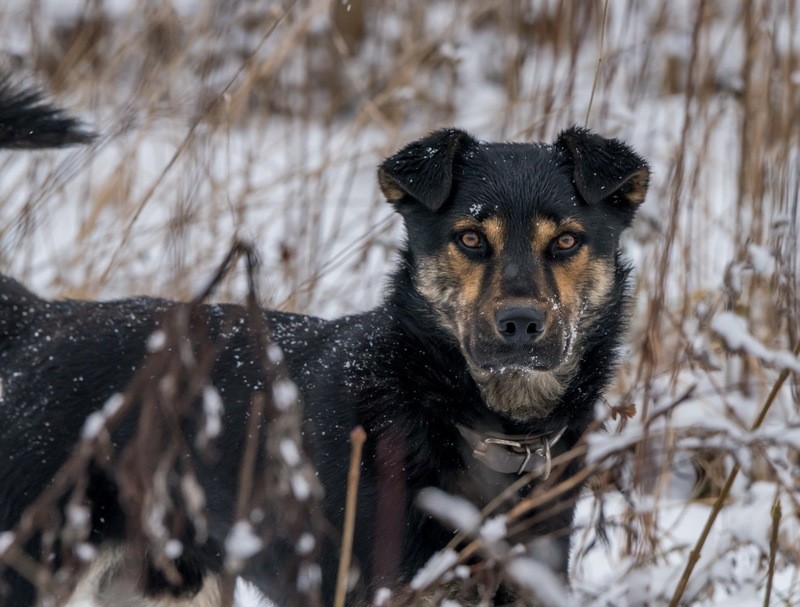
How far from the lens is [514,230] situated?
308 centimetres

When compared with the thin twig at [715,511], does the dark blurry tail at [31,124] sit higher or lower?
higher

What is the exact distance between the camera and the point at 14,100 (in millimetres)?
3334

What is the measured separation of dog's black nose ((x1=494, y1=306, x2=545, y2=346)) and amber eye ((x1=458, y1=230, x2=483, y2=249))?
13.9 inches

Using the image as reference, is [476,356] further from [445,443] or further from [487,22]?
[487,22]

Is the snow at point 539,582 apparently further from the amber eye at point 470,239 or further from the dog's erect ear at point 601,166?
the dog's erect ear at point 601,166

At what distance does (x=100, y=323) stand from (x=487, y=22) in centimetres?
791

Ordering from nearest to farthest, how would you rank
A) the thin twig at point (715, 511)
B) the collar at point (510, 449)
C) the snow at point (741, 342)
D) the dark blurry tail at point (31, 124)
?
the snow at point (741, 342), the thin twig at point (715, 511), the collar at point (510, 449), the dark blurry tail at point (31, 124)

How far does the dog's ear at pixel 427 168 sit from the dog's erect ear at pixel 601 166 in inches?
15.2

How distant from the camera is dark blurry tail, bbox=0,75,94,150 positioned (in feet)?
10.9

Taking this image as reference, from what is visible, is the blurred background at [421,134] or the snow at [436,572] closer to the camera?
the snow at [436,572]

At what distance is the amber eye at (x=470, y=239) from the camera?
10.3 feet

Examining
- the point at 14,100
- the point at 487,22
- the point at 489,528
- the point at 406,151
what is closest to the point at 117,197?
the point at 14,100

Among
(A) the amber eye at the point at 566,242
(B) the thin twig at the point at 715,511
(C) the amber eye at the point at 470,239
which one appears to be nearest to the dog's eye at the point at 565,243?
(A) the amber eye at the point at 566,242

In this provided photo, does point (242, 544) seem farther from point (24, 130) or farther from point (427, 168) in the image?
point (24, 130)
